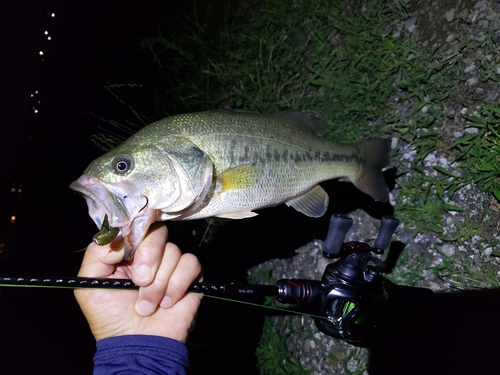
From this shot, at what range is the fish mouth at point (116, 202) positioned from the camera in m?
1.79

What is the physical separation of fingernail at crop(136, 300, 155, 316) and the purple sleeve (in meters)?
0.11

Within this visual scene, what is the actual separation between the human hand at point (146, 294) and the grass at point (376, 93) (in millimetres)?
1992

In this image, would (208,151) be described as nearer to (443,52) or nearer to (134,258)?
(134,258)

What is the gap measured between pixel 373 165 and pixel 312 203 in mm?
527

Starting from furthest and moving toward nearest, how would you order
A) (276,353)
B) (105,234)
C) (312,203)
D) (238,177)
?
(276,353) < (312,203) < (238,177) < (105,234)

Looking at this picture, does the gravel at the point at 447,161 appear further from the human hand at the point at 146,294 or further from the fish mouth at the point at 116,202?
the fish mouth at the point at 116,202

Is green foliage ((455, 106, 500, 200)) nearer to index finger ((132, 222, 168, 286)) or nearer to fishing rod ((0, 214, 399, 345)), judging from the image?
fishing rod ((0, 214, 399, 345))

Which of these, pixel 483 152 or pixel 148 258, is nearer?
pixel 148 258

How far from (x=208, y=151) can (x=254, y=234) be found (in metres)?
2.21

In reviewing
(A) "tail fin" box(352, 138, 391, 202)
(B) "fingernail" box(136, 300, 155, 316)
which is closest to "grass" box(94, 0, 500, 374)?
(A) "tail fin" box(352, 138, 391, 202)

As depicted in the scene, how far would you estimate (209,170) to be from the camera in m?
2.01

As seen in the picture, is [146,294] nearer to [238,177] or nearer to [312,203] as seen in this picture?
[238,177]

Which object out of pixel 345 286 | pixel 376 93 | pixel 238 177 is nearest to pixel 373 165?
pixel 345 286

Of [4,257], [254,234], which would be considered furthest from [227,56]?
[4,257]
